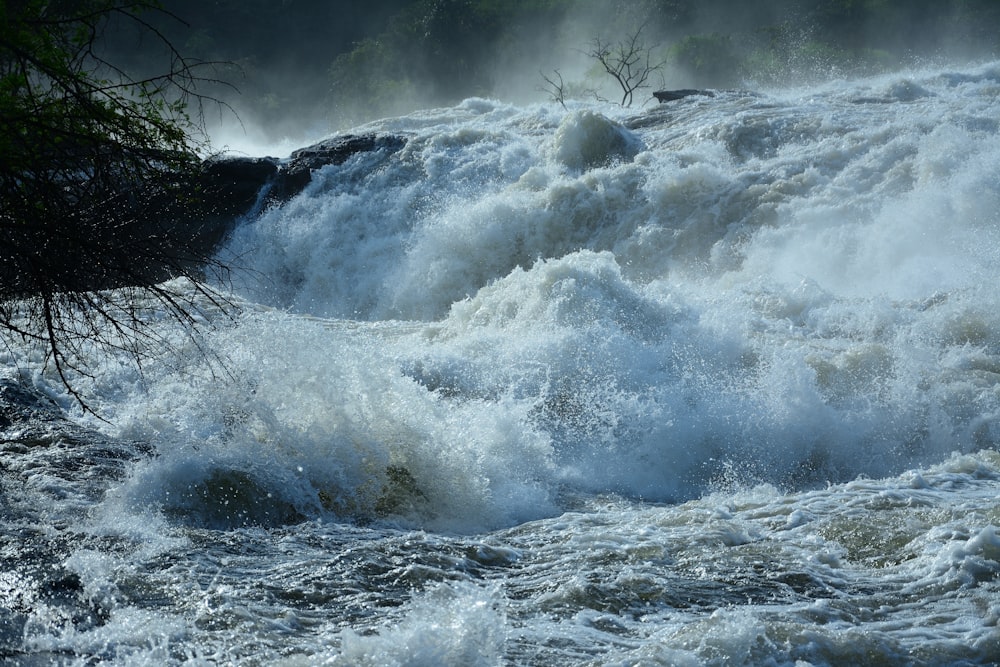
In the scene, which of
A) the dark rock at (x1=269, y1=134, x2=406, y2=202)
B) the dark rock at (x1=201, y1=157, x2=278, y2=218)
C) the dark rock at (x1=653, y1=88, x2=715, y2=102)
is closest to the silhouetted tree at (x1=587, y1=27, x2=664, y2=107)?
the dark rock at (x1=653, y1=88, x2=715, y2=102)

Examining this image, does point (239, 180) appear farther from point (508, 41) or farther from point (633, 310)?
point (508, 41)

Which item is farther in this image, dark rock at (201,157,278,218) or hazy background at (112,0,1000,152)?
hazy background at (112,0,1000,152)

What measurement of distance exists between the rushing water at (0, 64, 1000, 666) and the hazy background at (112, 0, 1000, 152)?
57.7 ft

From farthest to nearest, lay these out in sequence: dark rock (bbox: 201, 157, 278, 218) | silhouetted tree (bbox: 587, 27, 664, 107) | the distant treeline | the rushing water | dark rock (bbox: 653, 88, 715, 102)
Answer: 1. silhouetted tree (bbox: 587, 27, 664, 107)
2. the distant treeline
3. dark rock (bbox: 653, 88, 715, 102)
4. dark rock (bbox: 201, 157, 278, 218)
5. the rushing water

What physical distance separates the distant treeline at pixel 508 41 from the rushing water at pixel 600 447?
57.8ft

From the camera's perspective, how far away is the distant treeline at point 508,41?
98.0ft

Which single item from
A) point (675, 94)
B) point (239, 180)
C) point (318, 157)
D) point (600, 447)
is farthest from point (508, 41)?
point (600, 447)

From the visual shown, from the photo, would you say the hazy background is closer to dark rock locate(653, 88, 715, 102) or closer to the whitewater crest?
dark rock locate(653, 88, 715, 102)

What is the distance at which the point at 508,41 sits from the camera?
1446 inches

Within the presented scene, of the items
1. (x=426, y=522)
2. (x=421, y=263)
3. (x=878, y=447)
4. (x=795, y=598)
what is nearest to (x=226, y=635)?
(x=426, y=522)

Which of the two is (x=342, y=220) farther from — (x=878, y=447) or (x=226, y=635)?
(x=226, y=635)

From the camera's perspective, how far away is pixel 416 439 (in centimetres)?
659

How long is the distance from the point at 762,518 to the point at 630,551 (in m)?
0.96

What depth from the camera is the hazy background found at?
29906 mm
